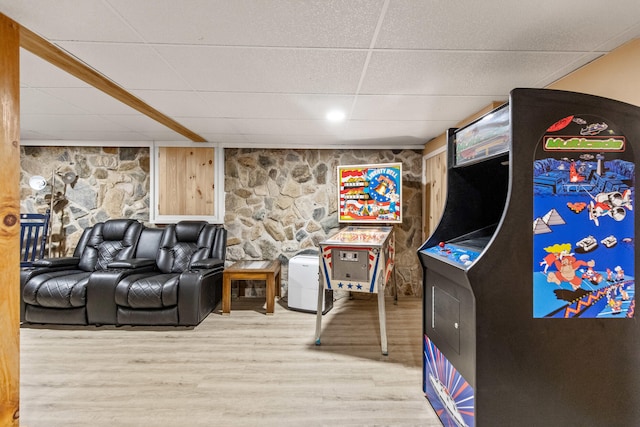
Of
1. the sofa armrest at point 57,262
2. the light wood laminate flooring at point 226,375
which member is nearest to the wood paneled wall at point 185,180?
the sofa armrest at point 57,262

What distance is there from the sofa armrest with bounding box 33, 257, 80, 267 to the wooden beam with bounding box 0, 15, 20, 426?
2590 mm

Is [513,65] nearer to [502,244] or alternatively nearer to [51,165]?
[502,244]

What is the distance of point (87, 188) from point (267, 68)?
3.86 metres

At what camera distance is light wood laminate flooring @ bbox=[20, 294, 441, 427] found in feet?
6.49

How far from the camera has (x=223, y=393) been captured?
2.21 metres

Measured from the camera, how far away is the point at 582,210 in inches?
57.3

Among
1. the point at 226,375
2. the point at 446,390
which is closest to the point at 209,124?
the point at 226,375

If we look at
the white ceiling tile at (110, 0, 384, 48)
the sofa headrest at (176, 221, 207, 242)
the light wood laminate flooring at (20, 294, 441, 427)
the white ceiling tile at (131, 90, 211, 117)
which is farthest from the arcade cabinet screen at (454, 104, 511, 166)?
the sofa headrest at (176, 221, 207, 242)

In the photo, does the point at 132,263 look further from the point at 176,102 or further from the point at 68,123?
the point at 176,102

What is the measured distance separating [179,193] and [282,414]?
338 cm

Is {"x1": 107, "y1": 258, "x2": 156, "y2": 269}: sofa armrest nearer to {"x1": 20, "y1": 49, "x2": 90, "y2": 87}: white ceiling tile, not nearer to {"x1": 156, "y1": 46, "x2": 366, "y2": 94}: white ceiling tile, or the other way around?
{"x1": 20, "y1": 49, "x2": 90, "y2": 87}: white ceiling tile

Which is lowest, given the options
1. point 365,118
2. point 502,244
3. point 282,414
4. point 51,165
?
point 282,414

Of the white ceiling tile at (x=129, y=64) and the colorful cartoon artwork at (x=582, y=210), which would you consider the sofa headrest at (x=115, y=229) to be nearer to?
the white ceiling tile at (x=129, y=64)

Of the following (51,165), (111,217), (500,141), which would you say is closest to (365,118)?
(500,141)
